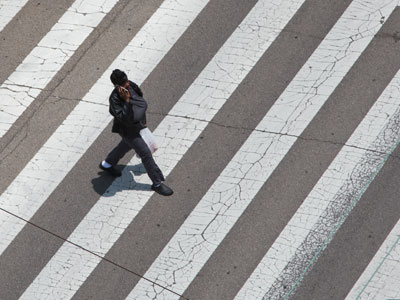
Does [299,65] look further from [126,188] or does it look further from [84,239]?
[84,239]

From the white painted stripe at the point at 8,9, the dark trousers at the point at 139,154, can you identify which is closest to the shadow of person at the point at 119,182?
the dark trousers at the point at 139,154

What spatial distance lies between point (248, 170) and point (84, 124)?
2.49 metres

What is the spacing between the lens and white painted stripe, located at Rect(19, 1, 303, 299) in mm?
11180

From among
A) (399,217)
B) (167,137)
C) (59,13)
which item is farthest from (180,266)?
(59,13)

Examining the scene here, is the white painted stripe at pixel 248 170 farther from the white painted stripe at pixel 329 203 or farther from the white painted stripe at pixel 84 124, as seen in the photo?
the white painted stripe at pixel 84 124

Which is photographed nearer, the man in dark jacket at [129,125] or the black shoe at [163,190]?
the man in dark jacket at [129,125]

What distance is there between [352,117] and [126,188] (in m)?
3.24

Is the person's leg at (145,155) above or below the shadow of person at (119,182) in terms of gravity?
above

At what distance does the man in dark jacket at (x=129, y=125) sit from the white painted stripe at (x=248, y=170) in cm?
71

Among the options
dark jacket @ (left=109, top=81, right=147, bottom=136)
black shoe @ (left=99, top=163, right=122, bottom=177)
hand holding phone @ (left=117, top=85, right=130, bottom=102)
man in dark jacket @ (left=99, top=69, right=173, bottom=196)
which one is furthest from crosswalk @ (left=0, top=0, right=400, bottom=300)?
hand holding phone @ (left=117, top=85, right=130, bottom=102)

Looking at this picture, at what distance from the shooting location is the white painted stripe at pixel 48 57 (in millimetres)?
12836

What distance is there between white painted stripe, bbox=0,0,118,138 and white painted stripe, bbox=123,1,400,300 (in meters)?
3.22

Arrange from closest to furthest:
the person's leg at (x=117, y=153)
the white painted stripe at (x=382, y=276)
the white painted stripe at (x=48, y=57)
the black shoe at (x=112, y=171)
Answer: the white painted stripe at (x=382, y=276) < the person's leg at (x=117, y=153) < the black shoe at (x=112, y=171) < the white painted stripe at (x=48, y=57)

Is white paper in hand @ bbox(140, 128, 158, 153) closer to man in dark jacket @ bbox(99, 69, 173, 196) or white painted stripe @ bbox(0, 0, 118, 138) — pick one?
man in dark jacket @ bbox(99, 69, 173, 196)
